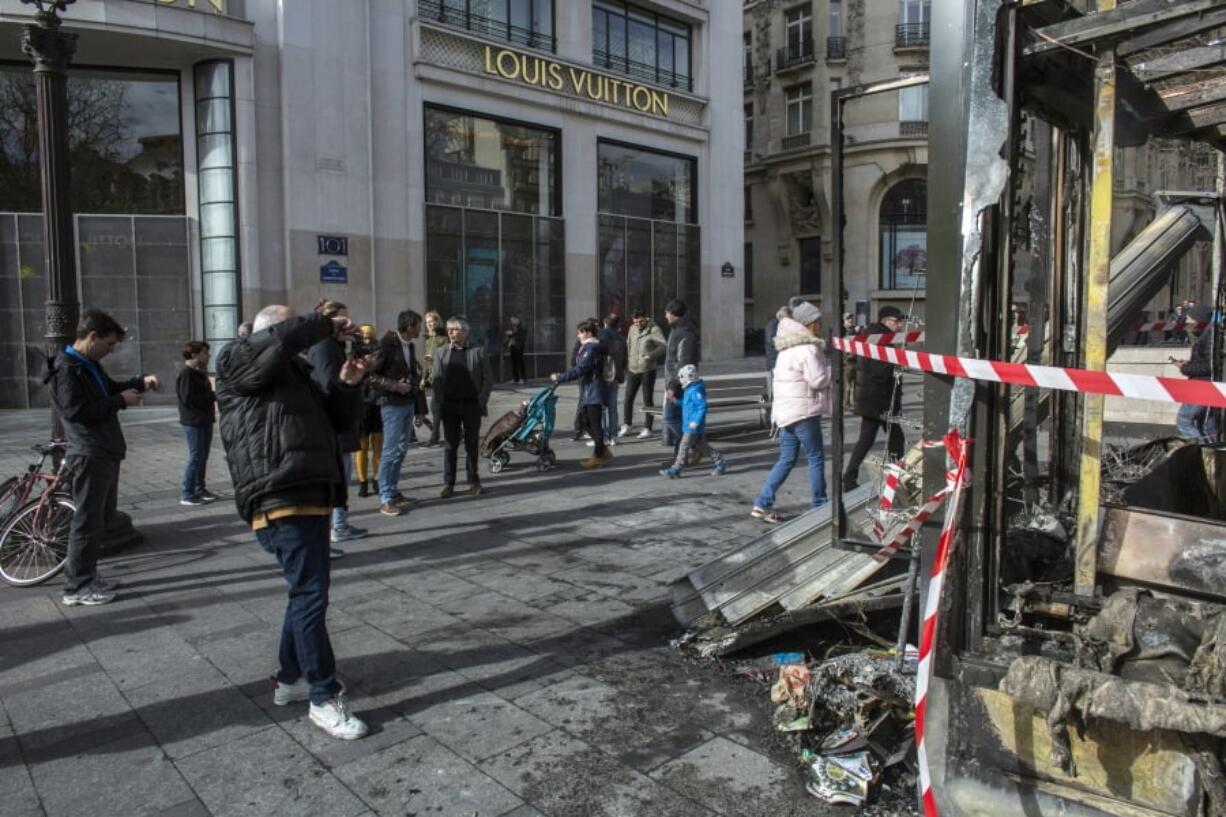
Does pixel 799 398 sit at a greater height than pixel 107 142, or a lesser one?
lesser

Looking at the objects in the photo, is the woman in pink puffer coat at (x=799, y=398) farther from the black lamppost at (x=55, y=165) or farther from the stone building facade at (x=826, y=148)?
the stone building facade at (x=826, y=148)

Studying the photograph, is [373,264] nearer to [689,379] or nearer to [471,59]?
[471,59]

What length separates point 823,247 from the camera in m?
37.1

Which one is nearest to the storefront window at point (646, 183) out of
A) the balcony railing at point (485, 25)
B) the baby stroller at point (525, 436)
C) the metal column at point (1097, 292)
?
the balcony railing at point (485, 25)

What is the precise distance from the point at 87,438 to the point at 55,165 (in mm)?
2605

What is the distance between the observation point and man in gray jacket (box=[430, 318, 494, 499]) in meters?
8.56

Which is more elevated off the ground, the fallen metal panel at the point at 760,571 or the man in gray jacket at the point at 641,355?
the man in gray jacket at the point at 641,355

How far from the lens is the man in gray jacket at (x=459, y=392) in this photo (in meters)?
8.56

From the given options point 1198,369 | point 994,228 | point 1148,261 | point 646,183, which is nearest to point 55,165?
point 994,228

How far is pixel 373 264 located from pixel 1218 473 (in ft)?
50.9

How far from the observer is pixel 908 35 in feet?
115

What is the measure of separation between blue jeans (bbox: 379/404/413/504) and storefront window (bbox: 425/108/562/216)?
12.0 m

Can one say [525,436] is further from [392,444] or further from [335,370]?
[335,370]

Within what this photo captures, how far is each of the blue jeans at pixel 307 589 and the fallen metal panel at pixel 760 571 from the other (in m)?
1.94
